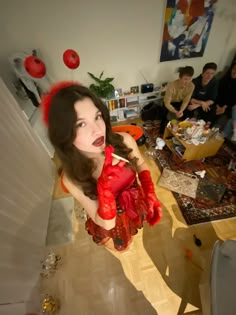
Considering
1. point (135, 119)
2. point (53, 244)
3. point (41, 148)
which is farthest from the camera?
point (135, 119)

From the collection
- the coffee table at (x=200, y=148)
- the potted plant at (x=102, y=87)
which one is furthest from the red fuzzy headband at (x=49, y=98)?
the potted plant at (x=102, y=87)

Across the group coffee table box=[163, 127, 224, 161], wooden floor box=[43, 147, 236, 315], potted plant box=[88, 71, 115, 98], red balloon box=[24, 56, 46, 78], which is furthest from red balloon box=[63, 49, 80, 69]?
wooden floor box=[43, 147, 236, 315]

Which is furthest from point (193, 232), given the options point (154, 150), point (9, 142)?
point (9, 142)

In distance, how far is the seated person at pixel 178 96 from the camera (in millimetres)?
2094

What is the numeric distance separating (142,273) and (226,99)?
2.26 meters

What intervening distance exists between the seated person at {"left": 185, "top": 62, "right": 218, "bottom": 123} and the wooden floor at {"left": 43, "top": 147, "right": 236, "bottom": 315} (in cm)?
133

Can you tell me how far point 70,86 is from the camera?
701 millimetres

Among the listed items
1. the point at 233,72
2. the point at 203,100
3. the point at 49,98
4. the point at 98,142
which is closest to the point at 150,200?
the point at 98,142

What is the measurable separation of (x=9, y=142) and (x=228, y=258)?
1378 millimetres

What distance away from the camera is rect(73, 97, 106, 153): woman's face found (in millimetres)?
675

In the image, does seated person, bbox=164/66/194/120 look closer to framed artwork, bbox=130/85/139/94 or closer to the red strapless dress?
framed artwork, bbox=130/85/139/94

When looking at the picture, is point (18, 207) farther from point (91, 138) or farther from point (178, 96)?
point (178, 96)

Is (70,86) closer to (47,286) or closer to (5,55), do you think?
(47,286)

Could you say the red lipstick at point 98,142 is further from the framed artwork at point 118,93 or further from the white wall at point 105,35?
the framed artwork at point 118,93
